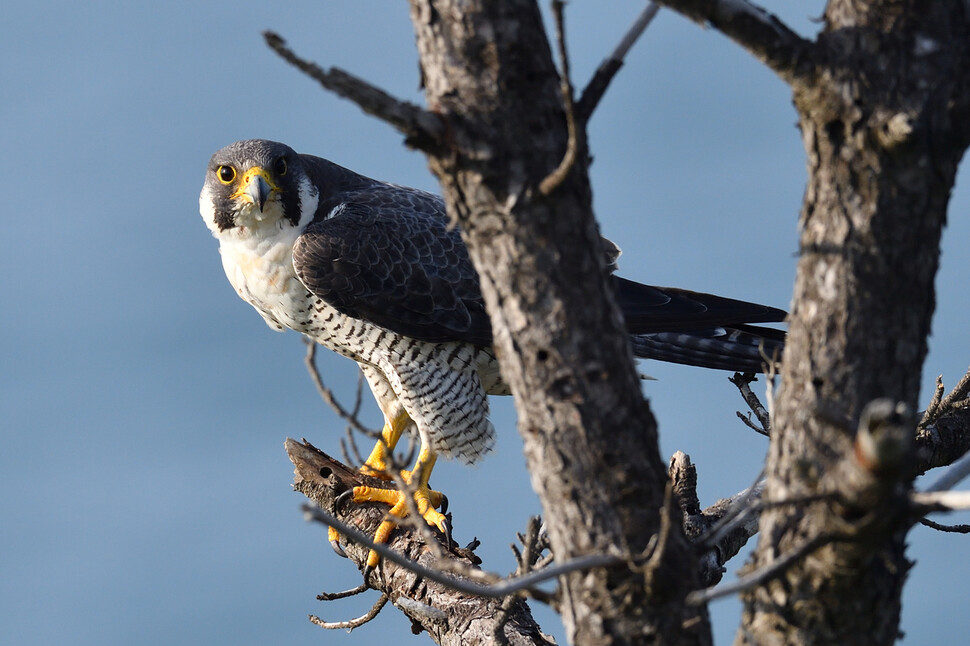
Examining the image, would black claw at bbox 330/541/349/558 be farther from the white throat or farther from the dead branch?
the dead branch

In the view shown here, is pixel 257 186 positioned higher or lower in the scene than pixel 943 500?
higher

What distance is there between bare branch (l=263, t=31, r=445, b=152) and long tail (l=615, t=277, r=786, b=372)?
3.54 meters

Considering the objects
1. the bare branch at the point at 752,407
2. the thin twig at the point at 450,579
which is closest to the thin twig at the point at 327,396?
the thin twig at the point at 450,579

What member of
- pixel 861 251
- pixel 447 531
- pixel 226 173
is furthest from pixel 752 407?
pixel 226 173

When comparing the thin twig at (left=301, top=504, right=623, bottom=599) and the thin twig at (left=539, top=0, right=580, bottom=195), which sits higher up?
the thin twig at (left=539, top=0, right=580, bottom=195)

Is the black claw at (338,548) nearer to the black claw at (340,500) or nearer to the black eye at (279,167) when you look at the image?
the black claw at (340,500)

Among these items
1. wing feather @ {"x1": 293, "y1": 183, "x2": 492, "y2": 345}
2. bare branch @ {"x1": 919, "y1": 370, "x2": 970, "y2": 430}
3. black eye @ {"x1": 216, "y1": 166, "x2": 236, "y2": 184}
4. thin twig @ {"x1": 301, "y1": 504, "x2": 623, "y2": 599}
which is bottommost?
thin twig @ {"x1": 301, "y1": 504, "x2": 623, "y2": 599}

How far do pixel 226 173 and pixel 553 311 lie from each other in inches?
145

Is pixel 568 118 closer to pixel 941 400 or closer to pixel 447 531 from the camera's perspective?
pixel 941 400

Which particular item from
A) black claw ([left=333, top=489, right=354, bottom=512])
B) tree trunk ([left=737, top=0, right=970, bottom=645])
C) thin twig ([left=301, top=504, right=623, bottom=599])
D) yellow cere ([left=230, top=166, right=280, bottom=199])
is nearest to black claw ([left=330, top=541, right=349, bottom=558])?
black claw ([left=333, top=489, right=354, bottom=512])

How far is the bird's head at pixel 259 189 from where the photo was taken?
5.66 m

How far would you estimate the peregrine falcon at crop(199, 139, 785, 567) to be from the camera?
18.4ft

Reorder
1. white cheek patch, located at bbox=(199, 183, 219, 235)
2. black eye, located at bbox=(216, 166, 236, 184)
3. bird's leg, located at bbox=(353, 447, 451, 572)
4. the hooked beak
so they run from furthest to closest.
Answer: white cheek patch, located at bbox=(199, 183, 219, 235) → black eye, located at bbox=(216, 166, 236, 184) → the hooked beak → bird's leg, located at bbox=(353, 447, 451, 572)

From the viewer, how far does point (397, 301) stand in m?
5.63
